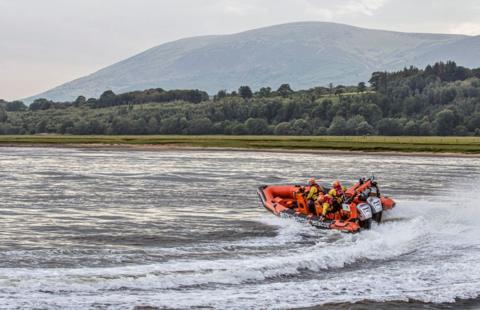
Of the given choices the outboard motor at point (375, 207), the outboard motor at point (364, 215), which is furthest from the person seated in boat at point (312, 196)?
the outboard motor at point (364, 215)

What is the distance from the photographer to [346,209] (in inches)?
1019

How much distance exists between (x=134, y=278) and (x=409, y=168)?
1875 inches

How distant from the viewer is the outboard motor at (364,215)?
25.2 m

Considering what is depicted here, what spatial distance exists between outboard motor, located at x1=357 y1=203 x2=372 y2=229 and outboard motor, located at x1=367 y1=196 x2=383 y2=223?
70 centimetres

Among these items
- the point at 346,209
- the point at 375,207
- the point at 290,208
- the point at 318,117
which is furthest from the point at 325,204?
the point at 318,117

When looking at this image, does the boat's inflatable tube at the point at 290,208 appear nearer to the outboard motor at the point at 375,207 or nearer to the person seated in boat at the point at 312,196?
the person seated in boat at the point at 312,196

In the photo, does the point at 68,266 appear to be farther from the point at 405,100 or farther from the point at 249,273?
the point at 405,100

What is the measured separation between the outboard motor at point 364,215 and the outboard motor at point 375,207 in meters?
0.70

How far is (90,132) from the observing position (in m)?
161

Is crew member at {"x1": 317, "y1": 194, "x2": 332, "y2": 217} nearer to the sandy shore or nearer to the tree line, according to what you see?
the sandy shore

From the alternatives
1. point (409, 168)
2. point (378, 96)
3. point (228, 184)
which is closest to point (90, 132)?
point (378, 96)

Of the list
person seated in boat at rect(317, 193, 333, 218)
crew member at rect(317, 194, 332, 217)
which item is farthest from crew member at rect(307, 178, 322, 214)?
crew member at rect(317, 194, 332, 217)

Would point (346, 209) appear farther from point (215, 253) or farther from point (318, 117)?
point (318, 117)

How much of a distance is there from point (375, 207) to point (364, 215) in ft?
4.16
